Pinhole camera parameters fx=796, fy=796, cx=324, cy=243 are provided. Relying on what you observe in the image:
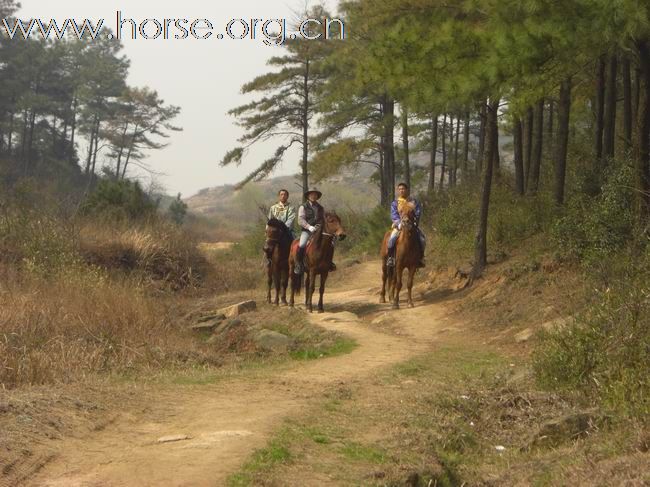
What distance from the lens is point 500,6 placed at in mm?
14562

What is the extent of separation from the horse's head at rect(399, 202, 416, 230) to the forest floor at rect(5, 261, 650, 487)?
5.72 metres

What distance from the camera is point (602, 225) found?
15.3 metres

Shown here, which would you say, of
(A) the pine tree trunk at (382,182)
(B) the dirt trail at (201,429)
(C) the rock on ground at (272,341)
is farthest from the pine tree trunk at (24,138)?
(B) the dirt trail at (201,429)

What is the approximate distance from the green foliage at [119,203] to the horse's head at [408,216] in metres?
12.9

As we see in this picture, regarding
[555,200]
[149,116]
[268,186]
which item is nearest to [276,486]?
[555,200]

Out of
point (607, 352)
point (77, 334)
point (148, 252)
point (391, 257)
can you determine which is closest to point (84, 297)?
point (77, 334)

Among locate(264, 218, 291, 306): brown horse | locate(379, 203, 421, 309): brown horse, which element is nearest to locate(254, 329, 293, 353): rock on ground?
locate(379, 203, 421, 309): brown horse

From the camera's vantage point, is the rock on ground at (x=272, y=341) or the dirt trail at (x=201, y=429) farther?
the rock on ground at (x=272, y=341)

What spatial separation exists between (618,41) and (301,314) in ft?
27.3

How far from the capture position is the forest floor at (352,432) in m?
5.94

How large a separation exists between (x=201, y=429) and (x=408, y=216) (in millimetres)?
11306

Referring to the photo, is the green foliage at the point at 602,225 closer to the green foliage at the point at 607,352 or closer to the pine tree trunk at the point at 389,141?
the green foliage at the point at 607,352

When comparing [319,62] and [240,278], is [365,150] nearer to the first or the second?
[319,62]

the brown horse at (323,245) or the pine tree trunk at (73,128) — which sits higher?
the pine tree trunk at (73,128)
